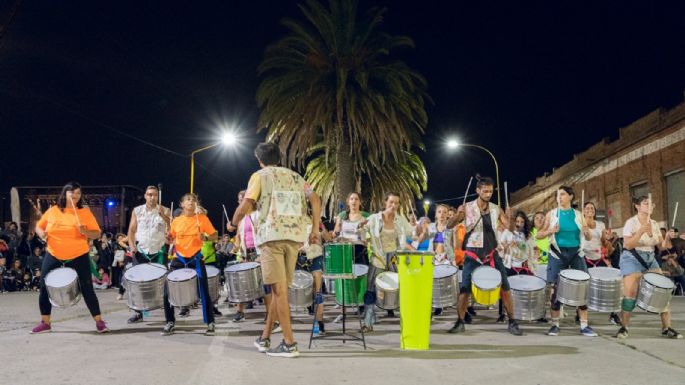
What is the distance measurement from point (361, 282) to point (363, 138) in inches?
555

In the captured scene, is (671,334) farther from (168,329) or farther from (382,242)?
(168,329)

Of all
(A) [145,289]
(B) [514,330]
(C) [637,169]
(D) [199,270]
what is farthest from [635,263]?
(C) [637,169]

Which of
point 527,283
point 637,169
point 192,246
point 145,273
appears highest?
point 637,169

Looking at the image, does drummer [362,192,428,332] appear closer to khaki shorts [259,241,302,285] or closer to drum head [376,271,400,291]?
drum head [376,271,400,291]

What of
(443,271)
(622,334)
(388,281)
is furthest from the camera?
(443,271)

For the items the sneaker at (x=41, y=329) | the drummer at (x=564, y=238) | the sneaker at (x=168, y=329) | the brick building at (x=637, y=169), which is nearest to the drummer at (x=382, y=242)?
the drummer at (x=564, y=238)

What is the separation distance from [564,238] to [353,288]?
2.98 meters

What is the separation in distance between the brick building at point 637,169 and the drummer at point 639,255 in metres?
21.3

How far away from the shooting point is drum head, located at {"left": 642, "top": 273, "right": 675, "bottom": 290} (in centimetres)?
866

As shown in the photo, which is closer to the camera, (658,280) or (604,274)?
(658,280)

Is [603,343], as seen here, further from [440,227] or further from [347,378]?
[440,227]

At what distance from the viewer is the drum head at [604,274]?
9031 millimetres

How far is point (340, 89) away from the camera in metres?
21.7

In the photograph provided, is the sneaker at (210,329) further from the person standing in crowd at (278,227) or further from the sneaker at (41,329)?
the sneaker at (41,329)
